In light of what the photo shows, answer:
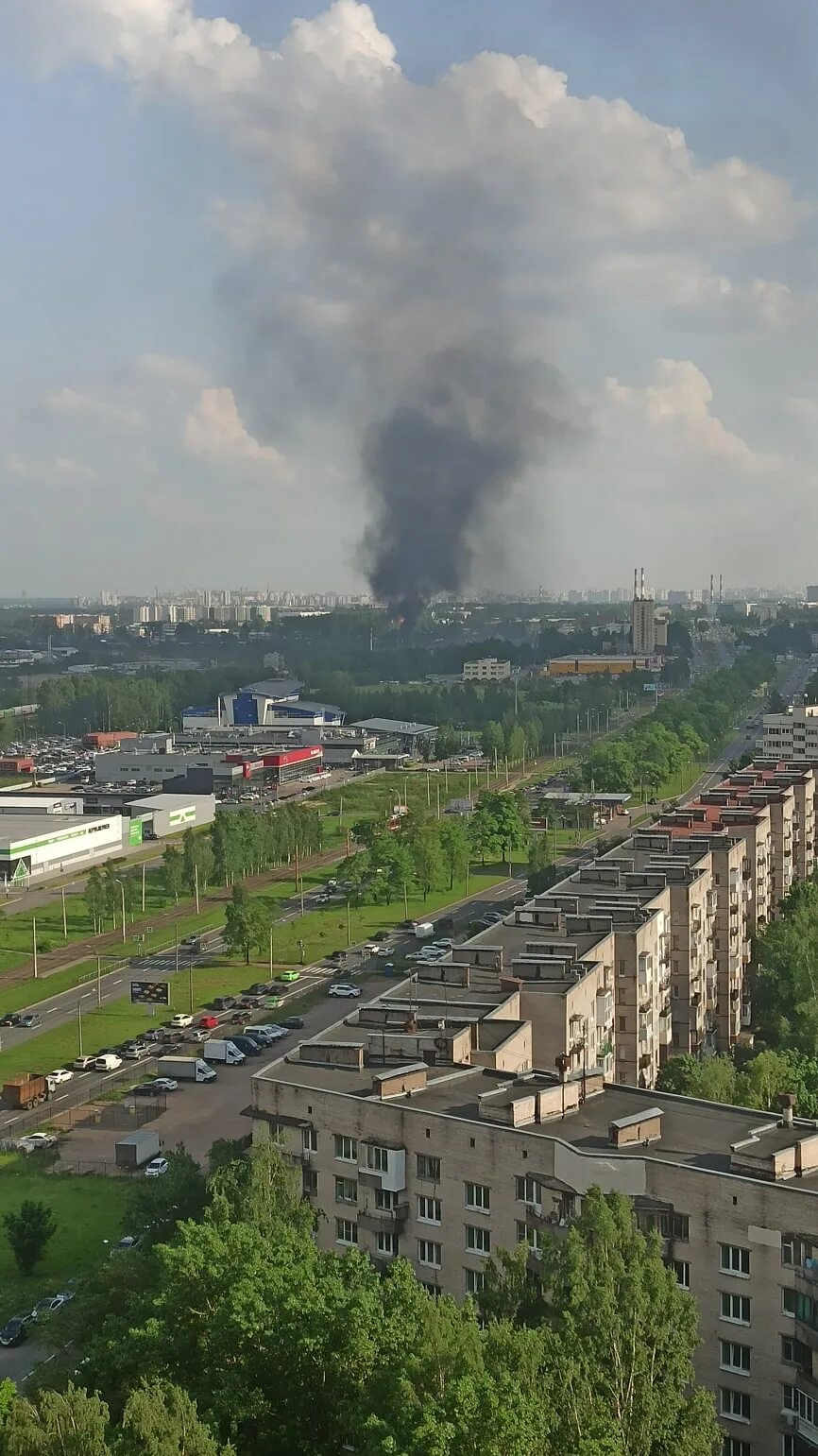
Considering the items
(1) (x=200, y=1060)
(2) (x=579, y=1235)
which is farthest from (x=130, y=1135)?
(2) (x=579, y=1235)

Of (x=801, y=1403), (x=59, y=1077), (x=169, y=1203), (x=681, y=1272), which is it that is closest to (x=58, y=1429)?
(x=681, y=1272)

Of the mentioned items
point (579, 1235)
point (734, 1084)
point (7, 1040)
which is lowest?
point (7, 1040)

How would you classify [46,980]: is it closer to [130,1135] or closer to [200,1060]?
[200,1060]

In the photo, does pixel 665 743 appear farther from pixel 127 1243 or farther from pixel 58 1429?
pixel 58 1429

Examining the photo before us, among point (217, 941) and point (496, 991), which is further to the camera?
point (217, 941)

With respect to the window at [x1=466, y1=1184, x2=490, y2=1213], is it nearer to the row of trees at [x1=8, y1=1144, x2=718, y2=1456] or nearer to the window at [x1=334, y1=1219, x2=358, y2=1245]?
the row of trees at [x1=8, y1=1144, x2=718, y2=1456]

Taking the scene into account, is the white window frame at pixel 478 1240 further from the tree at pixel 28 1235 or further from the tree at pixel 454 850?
the tree at pixel 454 850
